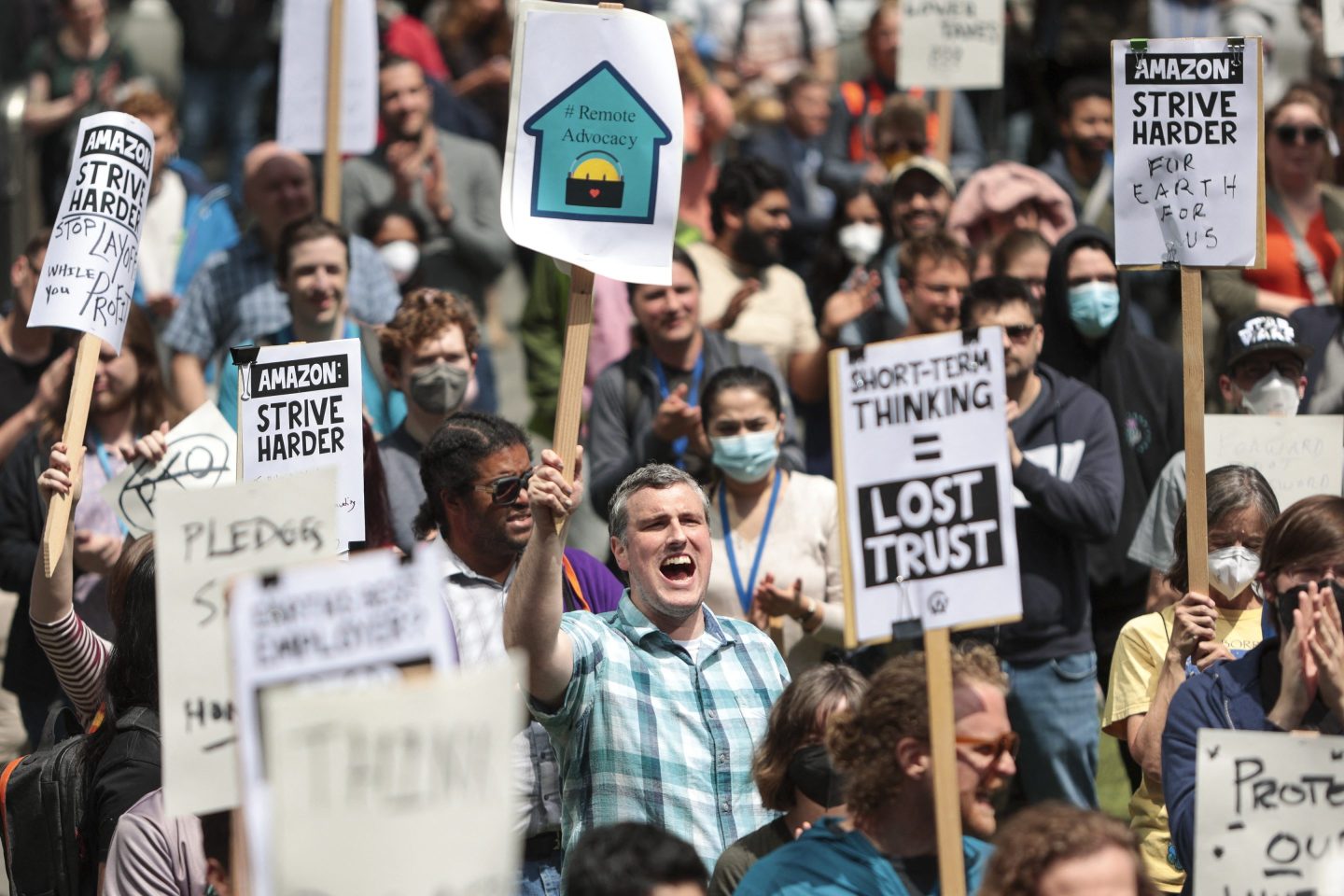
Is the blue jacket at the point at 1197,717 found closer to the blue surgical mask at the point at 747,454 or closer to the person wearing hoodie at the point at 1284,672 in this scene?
the person wearing hoodie at the point at 1284,672

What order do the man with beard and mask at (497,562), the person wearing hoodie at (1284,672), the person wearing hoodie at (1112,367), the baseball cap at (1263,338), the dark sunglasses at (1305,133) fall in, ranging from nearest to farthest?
the person wearing hoodie at (1284,672) → the man with beard and mask at (497,562) → the baseball cap at (1263,338) → the person wearing hoodie at (1112,367) → the dark sunglasses at (1305,133)

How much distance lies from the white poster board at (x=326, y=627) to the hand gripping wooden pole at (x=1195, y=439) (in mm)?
2426

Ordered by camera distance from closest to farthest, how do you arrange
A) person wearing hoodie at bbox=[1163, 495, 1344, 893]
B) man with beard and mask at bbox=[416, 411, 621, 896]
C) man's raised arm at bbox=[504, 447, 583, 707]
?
person wearing hoodie at bbox=[1163, 495, 1344, 893] → man's raised arm at bbox=[504, 447, 583, 707] → man with beard and mask at bbox=[416, 411, 621, 896]

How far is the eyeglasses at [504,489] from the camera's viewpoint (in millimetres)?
5695

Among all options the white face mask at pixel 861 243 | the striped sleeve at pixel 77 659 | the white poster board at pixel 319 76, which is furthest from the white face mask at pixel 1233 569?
the white poster board at pixel 319 76

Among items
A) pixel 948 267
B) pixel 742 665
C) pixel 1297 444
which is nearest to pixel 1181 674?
pixel 742 665

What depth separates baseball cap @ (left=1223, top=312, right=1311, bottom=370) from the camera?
23.1 ft

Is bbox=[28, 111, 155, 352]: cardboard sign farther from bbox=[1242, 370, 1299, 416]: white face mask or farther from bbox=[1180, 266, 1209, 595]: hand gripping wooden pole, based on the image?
bbox=[1242, 370, 1299, 416]: white face mask

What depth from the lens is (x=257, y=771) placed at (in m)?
3.45

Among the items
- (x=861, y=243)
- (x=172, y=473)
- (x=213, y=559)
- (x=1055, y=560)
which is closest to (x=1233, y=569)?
(x=1055, y=560)

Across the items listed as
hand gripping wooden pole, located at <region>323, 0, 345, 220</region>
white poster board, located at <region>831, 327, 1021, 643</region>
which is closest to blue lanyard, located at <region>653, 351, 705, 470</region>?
hand gripping wooden pole, located at <region>323, 0, 345, 220</region>

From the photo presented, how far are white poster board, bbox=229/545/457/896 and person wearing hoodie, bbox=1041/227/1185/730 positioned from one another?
4.41 metres

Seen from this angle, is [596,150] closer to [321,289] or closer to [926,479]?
[926,479]

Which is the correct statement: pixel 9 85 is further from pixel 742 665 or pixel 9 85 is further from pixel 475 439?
pixel 742 665
